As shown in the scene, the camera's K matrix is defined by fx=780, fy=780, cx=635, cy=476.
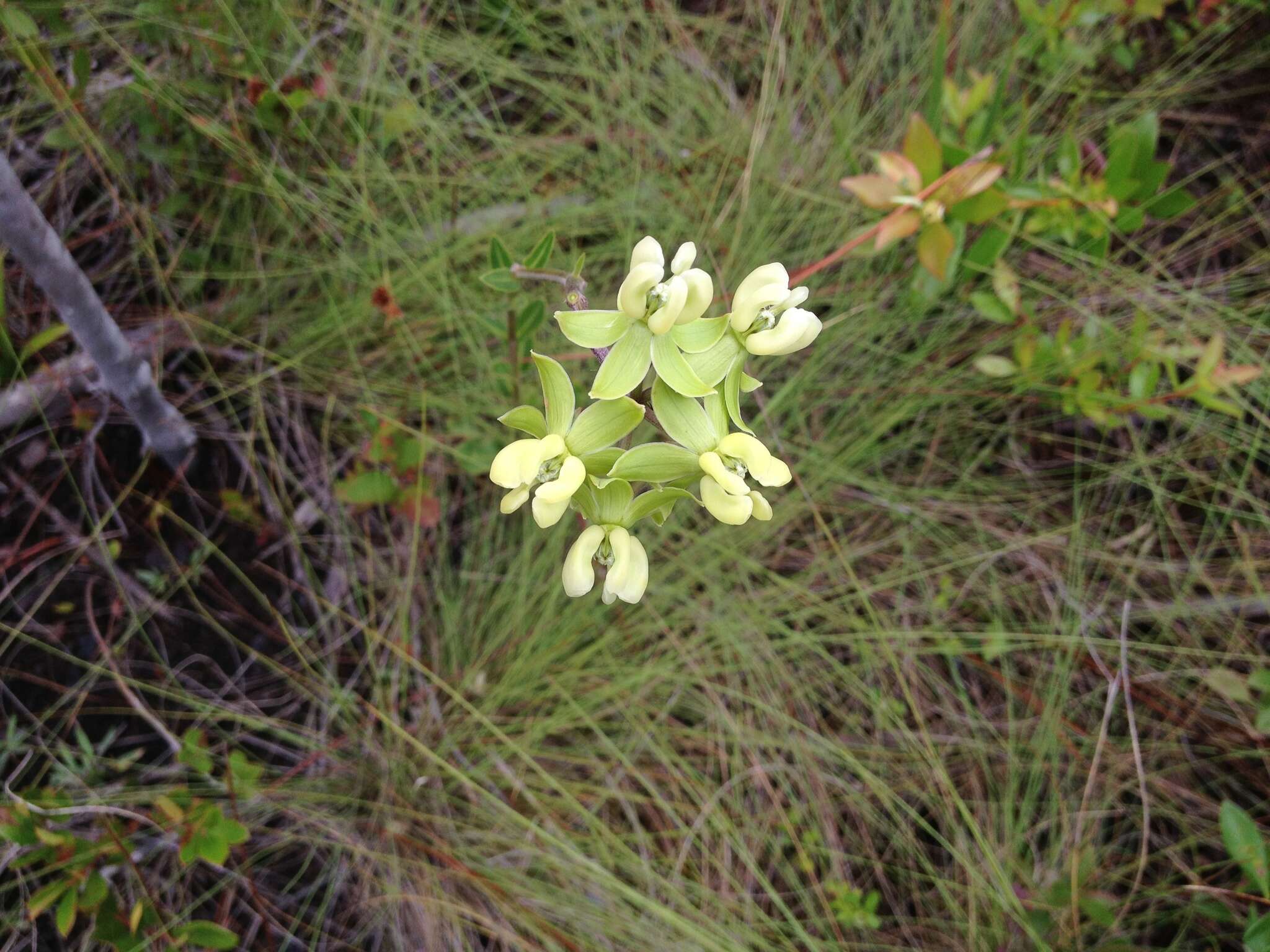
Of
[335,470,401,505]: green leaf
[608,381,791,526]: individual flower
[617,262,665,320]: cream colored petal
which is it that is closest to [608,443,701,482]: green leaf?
[608,381,791,526]: individual flower

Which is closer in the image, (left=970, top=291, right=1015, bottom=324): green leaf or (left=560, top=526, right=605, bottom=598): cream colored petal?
(left=560, top=526, right=605, bottom=598): cream colored petal

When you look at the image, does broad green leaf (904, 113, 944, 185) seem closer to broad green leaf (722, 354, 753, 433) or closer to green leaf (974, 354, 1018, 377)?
green leaf (974, 354, 1018, 377)

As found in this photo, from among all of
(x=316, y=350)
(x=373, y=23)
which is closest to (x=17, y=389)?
(x=316, y=350)

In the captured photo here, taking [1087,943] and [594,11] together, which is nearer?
[1087,943]

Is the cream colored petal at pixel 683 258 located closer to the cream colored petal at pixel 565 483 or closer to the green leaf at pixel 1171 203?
the cream colored petal at pixel 565 483

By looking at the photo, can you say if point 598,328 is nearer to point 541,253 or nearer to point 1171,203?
point 541,253

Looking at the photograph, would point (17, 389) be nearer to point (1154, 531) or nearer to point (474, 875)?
point (474, 875)
